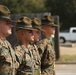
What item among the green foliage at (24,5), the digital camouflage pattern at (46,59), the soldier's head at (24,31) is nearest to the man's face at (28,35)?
the soldier's head at (24,31)

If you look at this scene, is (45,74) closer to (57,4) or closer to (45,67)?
(45,67)

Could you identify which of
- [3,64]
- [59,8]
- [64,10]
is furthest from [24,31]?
[59,8]

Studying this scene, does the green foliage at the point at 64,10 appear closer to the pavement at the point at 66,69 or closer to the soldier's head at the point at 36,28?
the pavement at the point at 66,69

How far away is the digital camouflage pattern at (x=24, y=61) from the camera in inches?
189

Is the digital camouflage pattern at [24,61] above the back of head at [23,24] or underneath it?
underneath

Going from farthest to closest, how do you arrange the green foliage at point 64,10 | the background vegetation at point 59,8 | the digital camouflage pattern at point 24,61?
the green foliage at point 64,10 → the background vegetation at point 59,8 → the digital camouflage pattern at point 24,61

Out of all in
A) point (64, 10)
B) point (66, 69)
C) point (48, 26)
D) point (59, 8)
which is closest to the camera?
Answer: point (48, 26)

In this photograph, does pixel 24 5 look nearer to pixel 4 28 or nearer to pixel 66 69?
pixel 66 69

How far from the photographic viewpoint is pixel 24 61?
4812 millimetres

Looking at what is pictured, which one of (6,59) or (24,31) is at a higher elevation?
(24,31)

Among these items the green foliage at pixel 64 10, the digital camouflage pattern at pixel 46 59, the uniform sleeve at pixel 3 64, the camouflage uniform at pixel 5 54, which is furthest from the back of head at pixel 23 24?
the green foliage at pixel 64 10

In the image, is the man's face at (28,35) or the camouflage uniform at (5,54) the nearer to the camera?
the camouflage uniform at (5,54)

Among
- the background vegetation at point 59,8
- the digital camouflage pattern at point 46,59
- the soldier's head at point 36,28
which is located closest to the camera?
the soldier's head at point 36,28

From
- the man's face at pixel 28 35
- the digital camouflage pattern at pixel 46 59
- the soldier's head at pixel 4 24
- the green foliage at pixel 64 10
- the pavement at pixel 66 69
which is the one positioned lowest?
the pavement at pixel 66 69
